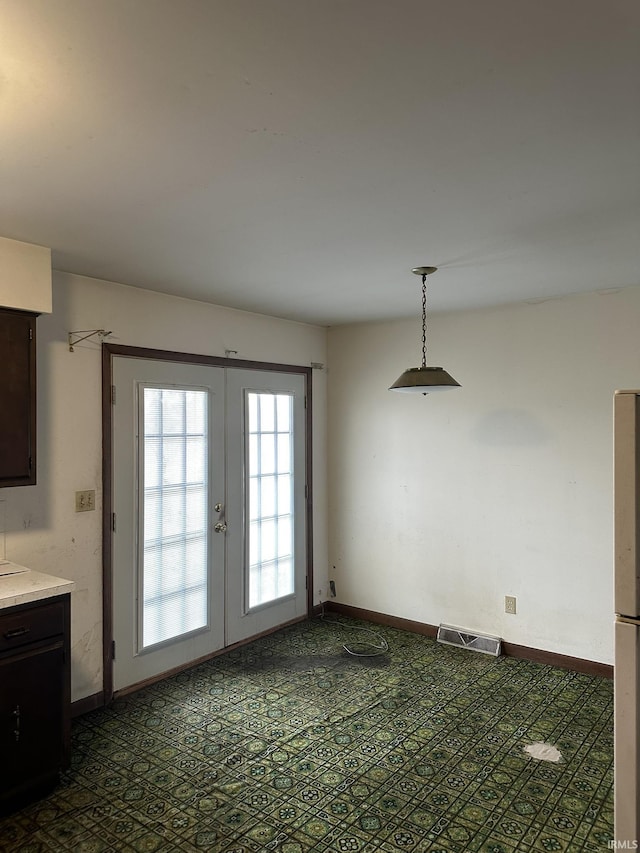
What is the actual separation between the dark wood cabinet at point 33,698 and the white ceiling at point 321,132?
179 cm

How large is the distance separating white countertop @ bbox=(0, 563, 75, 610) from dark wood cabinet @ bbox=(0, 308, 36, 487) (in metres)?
0.45

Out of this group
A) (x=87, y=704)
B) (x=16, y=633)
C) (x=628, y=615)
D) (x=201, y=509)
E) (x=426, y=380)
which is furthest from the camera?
(x=201, y=509)

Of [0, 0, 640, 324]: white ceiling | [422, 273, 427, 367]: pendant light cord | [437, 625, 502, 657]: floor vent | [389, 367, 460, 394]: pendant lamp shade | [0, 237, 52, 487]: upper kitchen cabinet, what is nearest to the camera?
[0, 0, 640, 324]: white ceiling

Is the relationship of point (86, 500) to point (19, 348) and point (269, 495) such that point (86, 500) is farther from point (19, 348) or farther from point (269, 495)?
point (269, 495)

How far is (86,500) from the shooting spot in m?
3.54

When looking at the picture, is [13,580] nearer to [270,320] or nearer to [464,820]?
[464,820]

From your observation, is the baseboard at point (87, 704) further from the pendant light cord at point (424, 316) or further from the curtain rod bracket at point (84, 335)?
the pendant light cord at point (424, 316)

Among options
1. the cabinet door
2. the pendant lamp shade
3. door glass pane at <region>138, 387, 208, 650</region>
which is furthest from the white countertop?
the pendant lamp shade

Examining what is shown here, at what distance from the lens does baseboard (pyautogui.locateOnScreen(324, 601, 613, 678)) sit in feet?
13.1

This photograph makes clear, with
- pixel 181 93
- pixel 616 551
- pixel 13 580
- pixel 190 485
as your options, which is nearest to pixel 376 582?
pixel 190 485

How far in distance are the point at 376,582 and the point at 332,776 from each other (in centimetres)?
238

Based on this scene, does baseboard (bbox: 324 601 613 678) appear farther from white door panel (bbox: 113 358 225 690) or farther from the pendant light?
the pendant light

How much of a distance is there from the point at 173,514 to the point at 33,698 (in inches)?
59.5

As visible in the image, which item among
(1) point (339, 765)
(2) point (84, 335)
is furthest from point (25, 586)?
(1) point (339, 765)
